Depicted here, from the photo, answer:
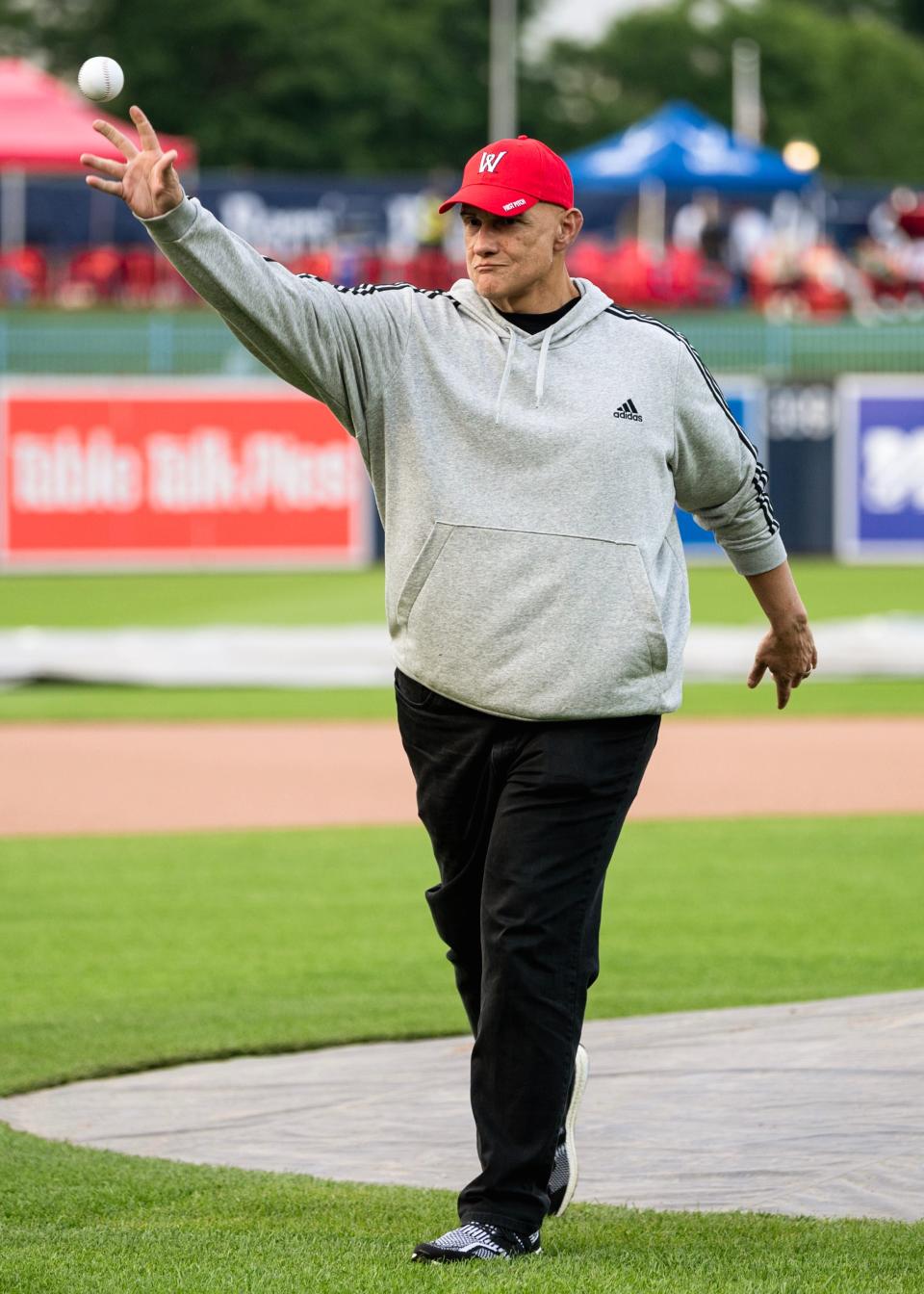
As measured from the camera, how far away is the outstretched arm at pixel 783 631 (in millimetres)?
4422

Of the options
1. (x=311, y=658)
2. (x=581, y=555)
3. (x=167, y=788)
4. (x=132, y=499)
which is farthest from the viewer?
(x=132, y=499)

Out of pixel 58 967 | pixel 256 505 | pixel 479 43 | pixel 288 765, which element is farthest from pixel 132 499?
pixel 479 43

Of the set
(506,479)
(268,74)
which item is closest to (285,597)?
(506,479)

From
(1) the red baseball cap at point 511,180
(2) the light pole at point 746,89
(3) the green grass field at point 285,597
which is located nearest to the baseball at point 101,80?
(1) the red baseball cap at point 511,180

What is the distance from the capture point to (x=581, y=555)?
3906 mm

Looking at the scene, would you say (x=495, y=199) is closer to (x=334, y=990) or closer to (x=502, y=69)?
(x=334, y=990)

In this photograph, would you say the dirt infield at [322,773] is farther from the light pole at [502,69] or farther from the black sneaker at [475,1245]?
the light pole at [502,69]

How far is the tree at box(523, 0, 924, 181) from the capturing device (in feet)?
250

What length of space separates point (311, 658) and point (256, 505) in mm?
9197

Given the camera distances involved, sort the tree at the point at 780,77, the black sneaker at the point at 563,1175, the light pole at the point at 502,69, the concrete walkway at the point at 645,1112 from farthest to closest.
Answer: the tree at the point at 780,77 < the light pole at the point at 502,69 < the concrete walkway at the point at 645,1112 < the black sneaker at the point at 563,1175

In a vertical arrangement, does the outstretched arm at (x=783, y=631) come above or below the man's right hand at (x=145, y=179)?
below

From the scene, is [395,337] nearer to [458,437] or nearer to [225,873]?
[458,437]

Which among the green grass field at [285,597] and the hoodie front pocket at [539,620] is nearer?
the hoodie front pocket at [539,620]

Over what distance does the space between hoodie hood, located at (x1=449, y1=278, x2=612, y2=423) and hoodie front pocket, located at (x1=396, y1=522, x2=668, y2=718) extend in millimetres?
260
